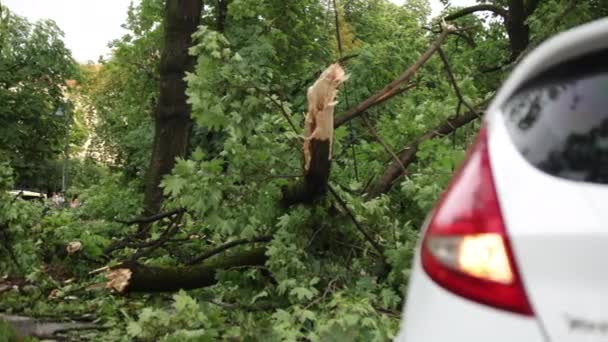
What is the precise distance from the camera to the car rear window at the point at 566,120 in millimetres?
1652

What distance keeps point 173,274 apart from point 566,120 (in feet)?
13.9

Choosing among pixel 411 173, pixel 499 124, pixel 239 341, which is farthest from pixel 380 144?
pixel 499 124

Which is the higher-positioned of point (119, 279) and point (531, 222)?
point (531, 222)

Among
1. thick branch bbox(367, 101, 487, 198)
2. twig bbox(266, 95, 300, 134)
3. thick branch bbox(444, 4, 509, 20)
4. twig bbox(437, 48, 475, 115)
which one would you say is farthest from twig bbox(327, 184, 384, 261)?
thick branch bbox(444, 4, 509, 20)

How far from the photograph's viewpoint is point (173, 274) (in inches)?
222

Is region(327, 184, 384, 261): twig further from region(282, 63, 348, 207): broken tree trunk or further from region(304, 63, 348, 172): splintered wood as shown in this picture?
region(304, 63, 348, 172): splintered wood

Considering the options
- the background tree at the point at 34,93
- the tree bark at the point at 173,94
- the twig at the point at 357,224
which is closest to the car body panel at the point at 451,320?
the twig at the point at 357,224

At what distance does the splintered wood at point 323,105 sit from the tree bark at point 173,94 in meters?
5.46

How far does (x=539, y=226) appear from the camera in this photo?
1.59 metres

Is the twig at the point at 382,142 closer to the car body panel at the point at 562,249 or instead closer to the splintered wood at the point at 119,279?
the splintered wood at the point at 119,279

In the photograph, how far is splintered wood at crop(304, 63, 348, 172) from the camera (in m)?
4.87

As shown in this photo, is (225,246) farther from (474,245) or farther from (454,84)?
(474,245)

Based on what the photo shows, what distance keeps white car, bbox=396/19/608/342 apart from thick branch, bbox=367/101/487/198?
398 centimetres

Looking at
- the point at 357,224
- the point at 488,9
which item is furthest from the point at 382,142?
the point at 488,9
